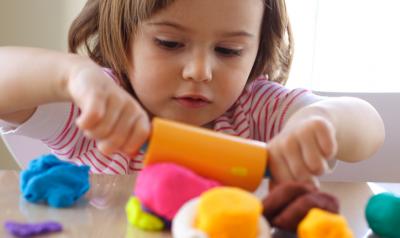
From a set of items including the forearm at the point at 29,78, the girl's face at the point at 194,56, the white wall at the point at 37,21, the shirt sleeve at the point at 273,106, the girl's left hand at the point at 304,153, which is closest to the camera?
the girl's left hand at the point at 304,153

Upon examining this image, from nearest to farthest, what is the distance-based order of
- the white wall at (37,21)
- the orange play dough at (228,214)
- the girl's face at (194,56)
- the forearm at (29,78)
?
the orange play dough at (228,214) < the forearm at (29,78) < the girl's face at (194,56) < the white wall at (37,21)

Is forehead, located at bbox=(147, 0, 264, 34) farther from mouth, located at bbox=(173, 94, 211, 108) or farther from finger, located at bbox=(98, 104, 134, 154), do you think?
finger, located at bbox=(98, 104, 134, 154)

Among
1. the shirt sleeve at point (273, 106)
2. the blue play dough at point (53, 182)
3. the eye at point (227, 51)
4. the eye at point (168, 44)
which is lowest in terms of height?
the shirt sleeve at point (273, 106)

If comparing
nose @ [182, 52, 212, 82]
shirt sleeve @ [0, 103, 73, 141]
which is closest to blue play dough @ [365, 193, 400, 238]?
nose @ [182, 52, 212, 82]

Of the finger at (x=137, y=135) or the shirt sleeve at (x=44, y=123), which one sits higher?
the finger at (x=137, y=135)

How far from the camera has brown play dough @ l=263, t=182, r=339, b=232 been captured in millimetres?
390

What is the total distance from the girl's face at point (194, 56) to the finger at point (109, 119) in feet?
0.82

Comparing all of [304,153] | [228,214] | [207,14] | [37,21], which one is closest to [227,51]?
[207,14]

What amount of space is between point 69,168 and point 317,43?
1110 millimetres

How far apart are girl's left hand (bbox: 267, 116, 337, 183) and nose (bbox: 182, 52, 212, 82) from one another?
0.23m

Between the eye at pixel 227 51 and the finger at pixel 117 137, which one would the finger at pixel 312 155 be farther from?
the eye at pixel 227 51

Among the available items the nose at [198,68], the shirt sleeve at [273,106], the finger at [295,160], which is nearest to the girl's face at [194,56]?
the nose at [198,68]

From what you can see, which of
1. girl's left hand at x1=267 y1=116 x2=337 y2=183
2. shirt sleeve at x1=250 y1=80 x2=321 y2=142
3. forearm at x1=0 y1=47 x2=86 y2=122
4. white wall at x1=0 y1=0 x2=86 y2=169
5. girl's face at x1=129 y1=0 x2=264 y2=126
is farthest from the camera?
white wall at x1=0 y1=0 x2=86 y2=169

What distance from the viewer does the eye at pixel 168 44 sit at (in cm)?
71
